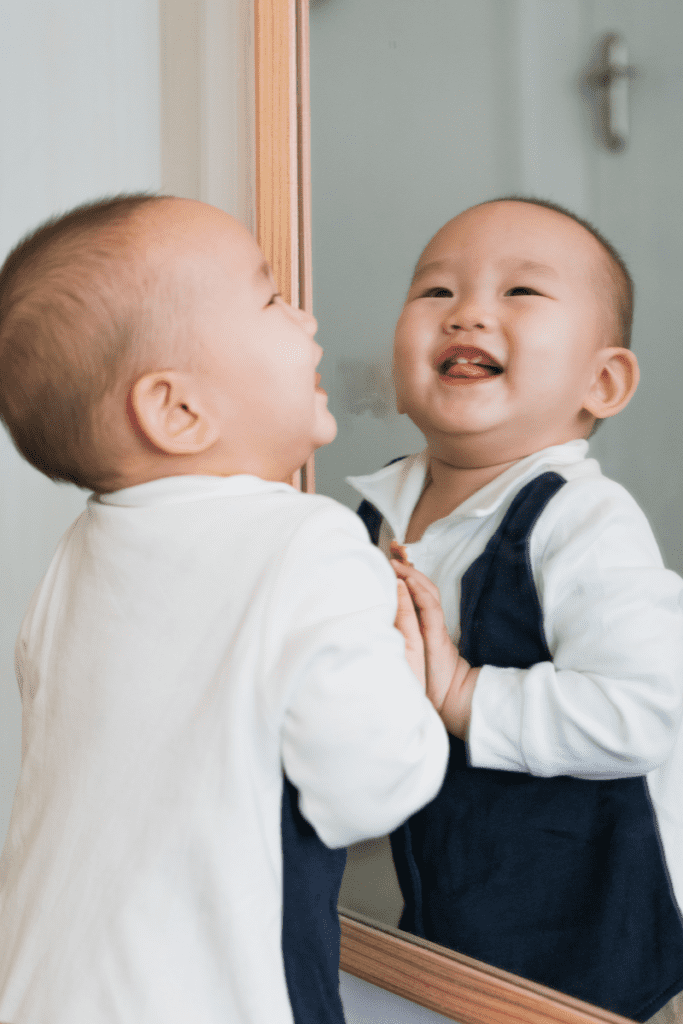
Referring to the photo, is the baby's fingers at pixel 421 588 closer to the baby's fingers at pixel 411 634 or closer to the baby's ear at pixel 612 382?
the baby's fingers at pixel 411 634

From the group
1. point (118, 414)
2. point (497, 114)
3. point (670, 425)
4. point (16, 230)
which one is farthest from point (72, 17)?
point (670, 425)

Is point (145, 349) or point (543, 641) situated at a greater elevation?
point (145, 349)

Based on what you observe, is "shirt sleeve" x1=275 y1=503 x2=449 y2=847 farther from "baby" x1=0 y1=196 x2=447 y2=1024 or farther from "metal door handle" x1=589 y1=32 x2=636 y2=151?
"metal door handle" x1=589 y1=32 x2=636 y2=151

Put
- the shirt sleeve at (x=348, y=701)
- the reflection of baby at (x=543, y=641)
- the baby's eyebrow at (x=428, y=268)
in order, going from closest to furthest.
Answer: the shirt sleeve at (x=348, y=701) → the reflection of baby at (x=543, y=641) → the baby's eyebrow at (x=428, y=268)

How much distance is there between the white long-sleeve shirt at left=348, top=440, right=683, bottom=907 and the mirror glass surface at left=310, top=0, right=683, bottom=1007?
0.02m

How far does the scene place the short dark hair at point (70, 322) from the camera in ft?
1.53

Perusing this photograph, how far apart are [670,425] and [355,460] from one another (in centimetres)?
28

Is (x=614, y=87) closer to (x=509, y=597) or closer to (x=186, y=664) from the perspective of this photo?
(x=509, y=597)

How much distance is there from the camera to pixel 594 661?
0.51 meters

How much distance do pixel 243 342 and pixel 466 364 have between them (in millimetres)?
170

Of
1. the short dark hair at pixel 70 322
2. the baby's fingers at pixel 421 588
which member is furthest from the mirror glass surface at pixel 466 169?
the short dark hair at pixel 70 322

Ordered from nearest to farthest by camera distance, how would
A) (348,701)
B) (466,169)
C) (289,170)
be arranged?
1. (348,701)
2. (466,169)
3. (289,170)

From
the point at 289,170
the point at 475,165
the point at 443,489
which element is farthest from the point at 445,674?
the point at 289,170

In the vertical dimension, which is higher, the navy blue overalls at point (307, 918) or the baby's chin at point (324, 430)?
the baby's chin at point (324, 430)
